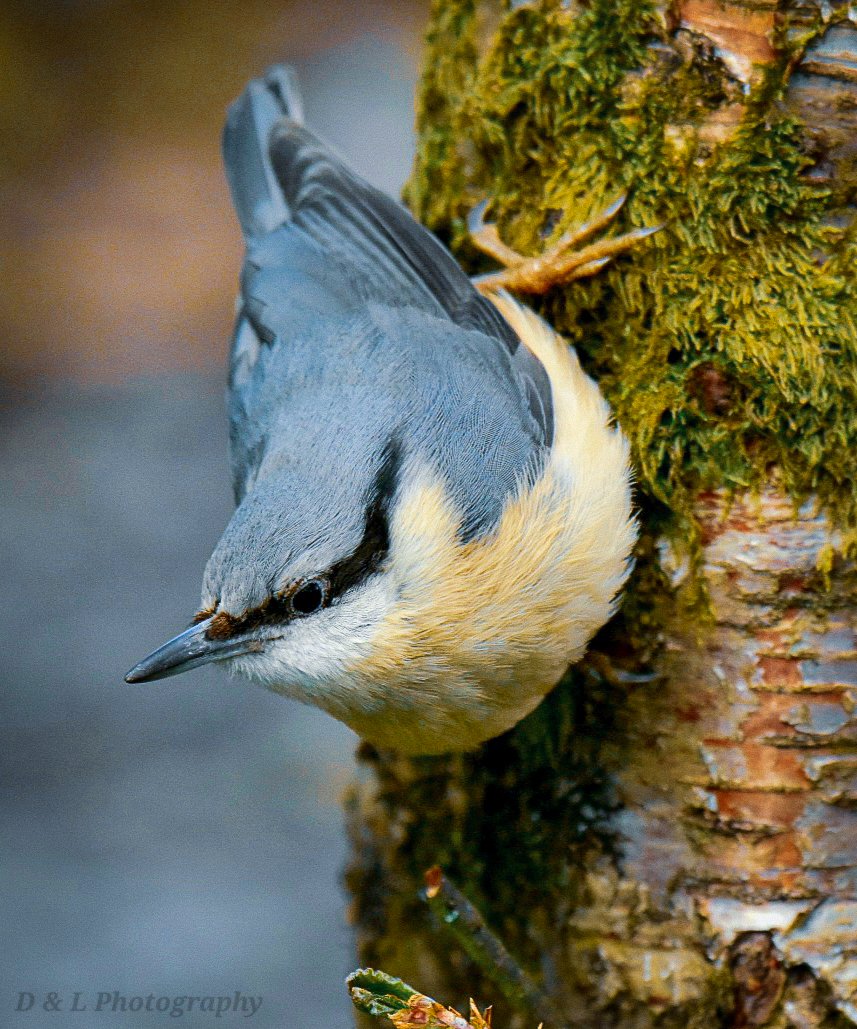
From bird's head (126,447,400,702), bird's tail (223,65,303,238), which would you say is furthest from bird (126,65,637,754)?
bird's tail (223,65,303,238)

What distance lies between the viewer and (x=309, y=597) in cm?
211

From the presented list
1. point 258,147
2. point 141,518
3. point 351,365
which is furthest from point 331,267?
point 141,518

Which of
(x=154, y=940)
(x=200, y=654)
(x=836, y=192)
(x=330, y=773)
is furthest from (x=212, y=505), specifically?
(x=836, y=192)

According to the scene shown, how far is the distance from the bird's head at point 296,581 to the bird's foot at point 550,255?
1.96 feet

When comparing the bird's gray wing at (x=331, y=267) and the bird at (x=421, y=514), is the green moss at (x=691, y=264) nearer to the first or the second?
the bird at (x=421, y=514)

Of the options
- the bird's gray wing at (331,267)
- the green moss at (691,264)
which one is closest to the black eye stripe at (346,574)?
the bird's gray wing at (331,267)

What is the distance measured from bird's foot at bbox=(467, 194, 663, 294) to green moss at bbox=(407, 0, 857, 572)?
29 millimetres

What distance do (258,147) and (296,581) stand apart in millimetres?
1589

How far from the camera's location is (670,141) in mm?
2266

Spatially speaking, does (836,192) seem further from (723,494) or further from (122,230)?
(122,230)

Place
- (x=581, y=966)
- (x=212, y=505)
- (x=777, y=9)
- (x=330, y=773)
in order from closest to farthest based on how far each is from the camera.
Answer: (x=777, y=9) < (x=581, y=966) < (x=330, y=773) < (x=212, y=505)

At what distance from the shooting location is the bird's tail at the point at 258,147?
3.09 meters

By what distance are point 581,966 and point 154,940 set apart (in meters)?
2.02

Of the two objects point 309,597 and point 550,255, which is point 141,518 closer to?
point 550,255
